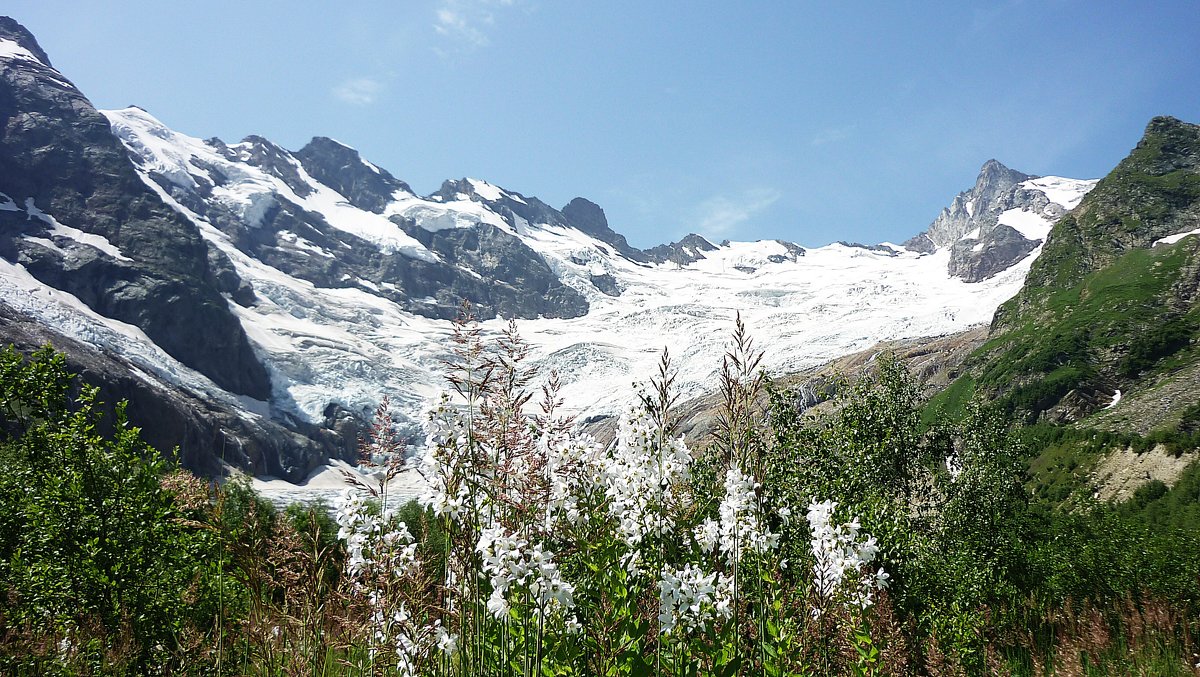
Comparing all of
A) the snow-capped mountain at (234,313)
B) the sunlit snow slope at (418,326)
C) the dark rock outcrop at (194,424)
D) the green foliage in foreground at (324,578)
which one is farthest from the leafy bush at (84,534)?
the sunlit snow slope at (418,326)

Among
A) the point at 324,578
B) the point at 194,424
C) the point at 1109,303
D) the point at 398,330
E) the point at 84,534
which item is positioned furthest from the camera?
the point at 398,330

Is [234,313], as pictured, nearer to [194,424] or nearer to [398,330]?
[398,330]

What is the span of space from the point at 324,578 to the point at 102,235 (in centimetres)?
15866

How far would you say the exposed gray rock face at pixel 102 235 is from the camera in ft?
382

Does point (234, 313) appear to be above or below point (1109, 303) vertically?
below

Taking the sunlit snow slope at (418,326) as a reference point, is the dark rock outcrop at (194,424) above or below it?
below

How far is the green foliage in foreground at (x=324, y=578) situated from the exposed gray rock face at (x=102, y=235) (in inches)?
5159

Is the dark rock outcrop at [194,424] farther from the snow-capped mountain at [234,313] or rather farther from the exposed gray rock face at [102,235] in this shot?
the exposed gray rock face at [102,235]

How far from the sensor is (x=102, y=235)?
419 ft

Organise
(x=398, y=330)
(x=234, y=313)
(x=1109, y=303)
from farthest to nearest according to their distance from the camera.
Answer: (x=398, y=330)
(x=234, y=313)
(x=1109, y=303)

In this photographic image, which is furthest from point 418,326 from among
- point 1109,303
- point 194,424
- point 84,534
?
point 84,534

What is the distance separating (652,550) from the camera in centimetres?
448

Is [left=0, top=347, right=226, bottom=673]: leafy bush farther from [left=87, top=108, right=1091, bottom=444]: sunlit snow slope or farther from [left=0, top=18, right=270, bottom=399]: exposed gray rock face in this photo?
[left=0, top=18, right=270, bottom=399]: exposed gray rock face

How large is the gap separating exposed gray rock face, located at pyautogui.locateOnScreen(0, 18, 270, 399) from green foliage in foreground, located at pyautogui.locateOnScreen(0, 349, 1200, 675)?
430ft
